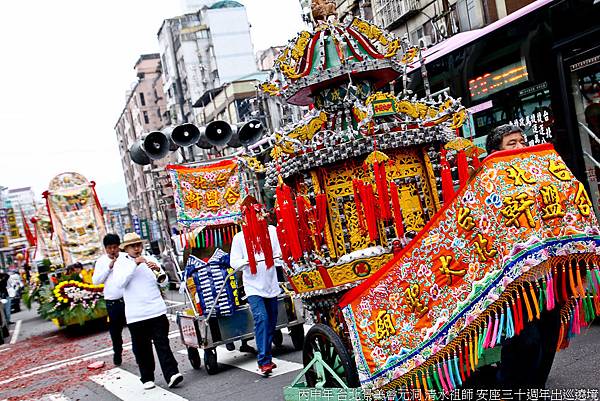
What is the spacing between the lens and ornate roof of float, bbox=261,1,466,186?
15.9ft

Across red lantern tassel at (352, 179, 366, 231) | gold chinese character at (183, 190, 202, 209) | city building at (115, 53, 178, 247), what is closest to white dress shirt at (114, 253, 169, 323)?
gold chinese character at (183, 190, 202, 209)

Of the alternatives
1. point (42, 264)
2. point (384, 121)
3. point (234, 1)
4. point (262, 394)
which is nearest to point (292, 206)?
point (384, 121)

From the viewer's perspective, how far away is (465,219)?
384 cm

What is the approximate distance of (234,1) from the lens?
4809 cm

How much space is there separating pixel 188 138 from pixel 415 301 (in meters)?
5.77

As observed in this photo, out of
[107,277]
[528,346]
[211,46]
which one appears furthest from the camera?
[211,46]

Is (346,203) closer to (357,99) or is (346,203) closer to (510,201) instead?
(357,99)

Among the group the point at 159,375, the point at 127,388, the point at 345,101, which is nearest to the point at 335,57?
the point at 345,101

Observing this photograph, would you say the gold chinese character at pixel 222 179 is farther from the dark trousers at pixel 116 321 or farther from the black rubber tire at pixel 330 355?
the black rubber tire at pixel 330 355

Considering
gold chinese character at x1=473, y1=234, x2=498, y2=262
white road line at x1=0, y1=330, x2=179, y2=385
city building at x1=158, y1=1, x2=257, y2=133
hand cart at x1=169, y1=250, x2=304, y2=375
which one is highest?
city building at x1=158, y1=1, x2=257, y2=133

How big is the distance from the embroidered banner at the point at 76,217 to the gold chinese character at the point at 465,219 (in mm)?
17258

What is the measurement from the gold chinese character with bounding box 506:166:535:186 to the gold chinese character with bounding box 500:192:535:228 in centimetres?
7

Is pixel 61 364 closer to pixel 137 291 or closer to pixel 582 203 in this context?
pixel 137 291

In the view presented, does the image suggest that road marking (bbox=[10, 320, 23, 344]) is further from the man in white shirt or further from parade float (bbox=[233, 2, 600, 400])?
parade float (bbox=[233, 2, 600, 400])
